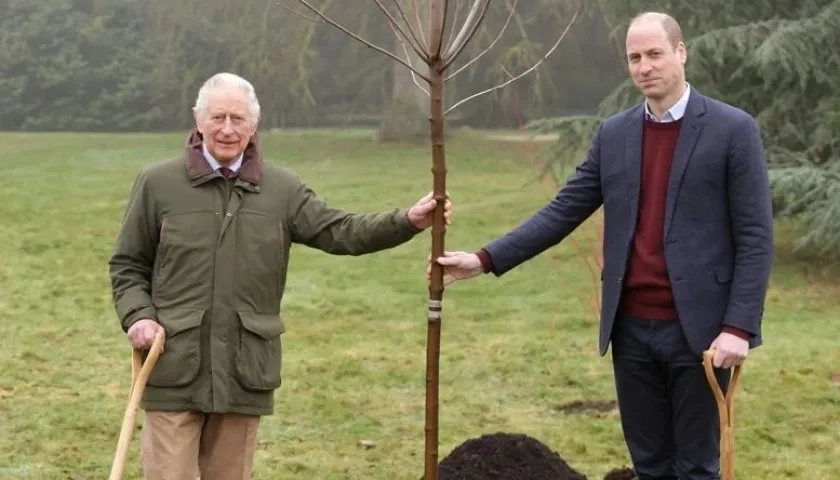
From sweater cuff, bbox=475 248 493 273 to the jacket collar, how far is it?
26.9 inches

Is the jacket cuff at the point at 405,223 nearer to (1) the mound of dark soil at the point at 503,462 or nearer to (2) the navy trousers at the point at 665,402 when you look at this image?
(2) the navy trousers at the point at 665,402

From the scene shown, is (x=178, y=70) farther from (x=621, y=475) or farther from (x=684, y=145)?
(x=684, y=145)

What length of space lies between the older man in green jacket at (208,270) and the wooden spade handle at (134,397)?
0.05m

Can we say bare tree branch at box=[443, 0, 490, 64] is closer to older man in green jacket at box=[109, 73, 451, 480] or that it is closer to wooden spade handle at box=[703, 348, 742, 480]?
older man in green jacket at box=[109, 73, 451, 480]

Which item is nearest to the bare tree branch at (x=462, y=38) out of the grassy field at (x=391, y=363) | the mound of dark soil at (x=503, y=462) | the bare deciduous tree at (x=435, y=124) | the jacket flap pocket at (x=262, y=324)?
the bare deciduous tree at (x=435, y=124)

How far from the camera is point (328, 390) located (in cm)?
781

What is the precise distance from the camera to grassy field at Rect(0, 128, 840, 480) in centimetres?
639

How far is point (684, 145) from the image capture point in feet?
11.7

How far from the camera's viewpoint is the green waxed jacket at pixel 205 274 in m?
3.70

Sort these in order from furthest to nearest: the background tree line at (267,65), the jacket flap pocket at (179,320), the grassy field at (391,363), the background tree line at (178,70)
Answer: the background tree line at (178,70) → the background tree line at (267,65) → the grassy field at (391,363) → the jacket flap pocket at (179,320)

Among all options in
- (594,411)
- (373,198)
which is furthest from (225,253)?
(373,198)

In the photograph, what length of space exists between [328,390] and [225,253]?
420cm

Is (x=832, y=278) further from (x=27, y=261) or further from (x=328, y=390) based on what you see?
(x=27, y=261)

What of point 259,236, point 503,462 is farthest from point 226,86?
point 503,462
